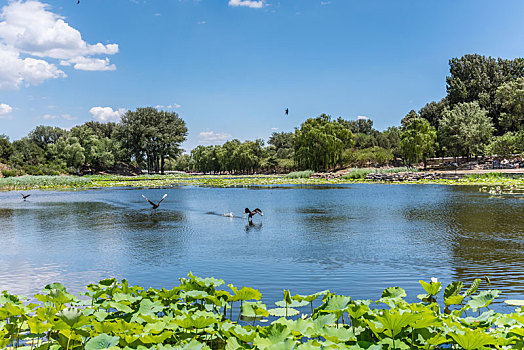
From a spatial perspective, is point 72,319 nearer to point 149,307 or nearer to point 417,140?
point 149,307

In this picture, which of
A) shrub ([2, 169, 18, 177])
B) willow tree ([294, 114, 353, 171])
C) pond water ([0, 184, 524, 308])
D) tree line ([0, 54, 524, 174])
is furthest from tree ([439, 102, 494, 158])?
shrub ([2, 169, 18, 177])

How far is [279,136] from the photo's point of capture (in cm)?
11819

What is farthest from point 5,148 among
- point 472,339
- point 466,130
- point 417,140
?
point 472,339

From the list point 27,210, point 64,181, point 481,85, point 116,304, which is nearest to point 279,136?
point 481,85

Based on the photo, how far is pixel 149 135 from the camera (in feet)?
291

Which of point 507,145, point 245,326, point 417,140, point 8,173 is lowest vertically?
point 245,326

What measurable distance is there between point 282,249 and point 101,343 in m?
8.43

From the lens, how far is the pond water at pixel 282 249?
8.17m

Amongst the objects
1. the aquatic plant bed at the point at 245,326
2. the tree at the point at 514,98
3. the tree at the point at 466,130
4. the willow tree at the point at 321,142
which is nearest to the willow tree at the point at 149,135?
the willow tree at the point at 321,142

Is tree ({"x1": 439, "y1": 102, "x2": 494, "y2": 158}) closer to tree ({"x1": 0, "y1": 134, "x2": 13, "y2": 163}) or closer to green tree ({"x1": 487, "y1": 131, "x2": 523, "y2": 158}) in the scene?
green tree ({"x1": 487, "y1": 131, "x2": 523, "y2": 158})

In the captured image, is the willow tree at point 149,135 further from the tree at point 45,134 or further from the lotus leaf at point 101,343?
the lotus leaf at point 101,343

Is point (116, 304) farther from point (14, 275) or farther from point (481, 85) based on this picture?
point (481, 85)

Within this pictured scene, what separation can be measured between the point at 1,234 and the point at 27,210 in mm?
9154

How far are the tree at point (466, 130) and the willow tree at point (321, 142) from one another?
17.0 m
